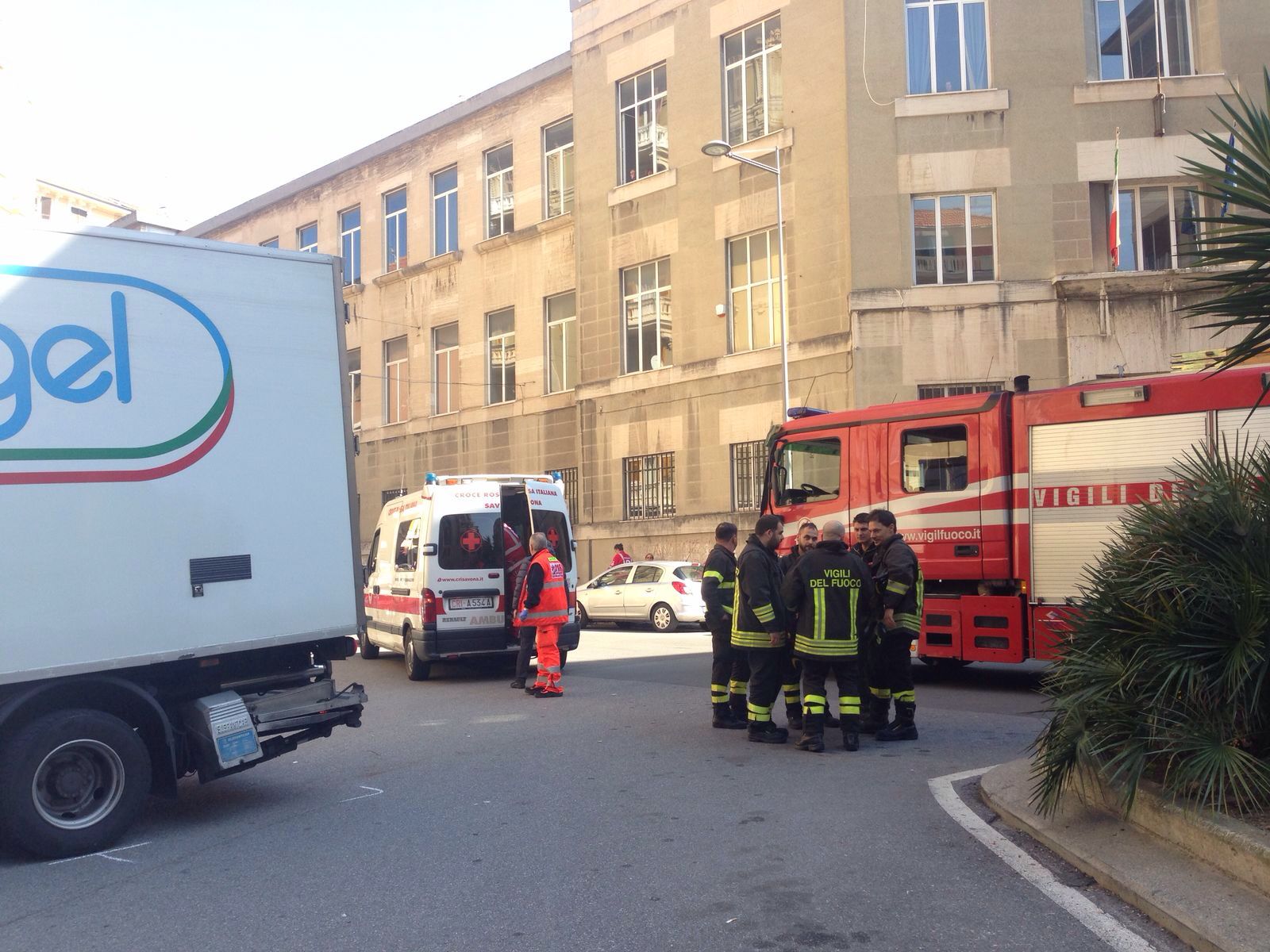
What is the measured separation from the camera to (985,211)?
2248cm

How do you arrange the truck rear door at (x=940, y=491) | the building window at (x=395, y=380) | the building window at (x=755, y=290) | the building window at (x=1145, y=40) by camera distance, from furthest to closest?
the building window at (x=395, y=380), the building window at (x=755, y=290), the building window at (x=1145, y=40), the truck rear door at (x=940, y=491)

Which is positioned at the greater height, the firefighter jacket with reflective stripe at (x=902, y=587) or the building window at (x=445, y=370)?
the building window at (x=445, y=370)

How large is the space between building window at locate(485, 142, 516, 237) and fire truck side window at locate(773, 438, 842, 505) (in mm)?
19801

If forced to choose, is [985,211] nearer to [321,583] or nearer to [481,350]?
[481,350]

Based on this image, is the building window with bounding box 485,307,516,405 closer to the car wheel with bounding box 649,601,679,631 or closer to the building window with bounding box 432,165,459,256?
the building window with bounding box 432,165,459,256

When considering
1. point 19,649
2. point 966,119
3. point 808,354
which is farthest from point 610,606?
point 19,649

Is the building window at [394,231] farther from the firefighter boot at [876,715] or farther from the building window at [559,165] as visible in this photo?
the firefighter boot at [876,715]

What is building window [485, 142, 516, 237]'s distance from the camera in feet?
105

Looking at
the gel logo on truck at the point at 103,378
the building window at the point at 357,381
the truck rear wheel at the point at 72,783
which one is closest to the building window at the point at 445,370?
the building window at the point at 357,381

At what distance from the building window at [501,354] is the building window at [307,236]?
402 inches

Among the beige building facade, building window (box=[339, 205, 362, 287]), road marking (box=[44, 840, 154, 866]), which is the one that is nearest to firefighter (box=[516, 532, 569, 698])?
road marking (box=[44, 840, 154, 866])

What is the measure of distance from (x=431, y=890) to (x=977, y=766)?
14.2 feet

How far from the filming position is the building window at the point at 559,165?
1194 inches

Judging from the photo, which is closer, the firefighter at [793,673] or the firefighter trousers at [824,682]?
the firefighter trousers at [824,682]
